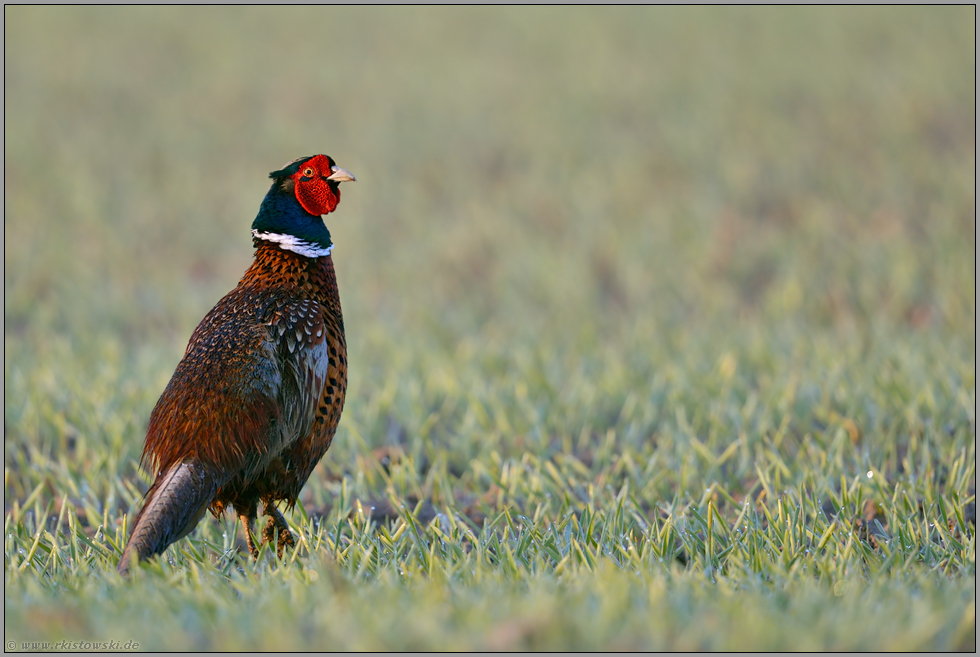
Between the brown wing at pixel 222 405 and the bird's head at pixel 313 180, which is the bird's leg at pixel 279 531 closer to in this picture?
the brown wing at pixel 222 405

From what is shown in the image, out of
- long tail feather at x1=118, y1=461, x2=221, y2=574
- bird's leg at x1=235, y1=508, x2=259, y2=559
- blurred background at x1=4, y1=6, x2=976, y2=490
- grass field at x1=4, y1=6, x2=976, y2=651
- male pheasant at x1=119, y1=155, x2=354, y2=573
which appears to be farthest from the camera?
blurred background at x1=4, y1=6, x2=976, y2=490

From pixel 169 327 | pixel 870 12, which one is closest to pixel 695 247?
pixel 169 327

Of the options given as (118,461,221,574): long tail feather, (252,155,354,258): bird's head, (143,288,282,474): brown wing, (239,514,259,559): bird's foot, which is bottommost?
(239,514,259,559): bird's foot

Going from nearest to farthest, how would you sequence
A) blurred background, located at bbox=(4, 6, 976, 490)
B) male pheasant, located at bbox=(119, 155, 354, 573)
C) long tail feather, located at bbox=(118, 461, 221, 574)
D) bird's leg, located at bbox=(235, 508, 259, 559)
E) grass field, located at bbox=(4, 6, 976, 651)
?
grass field, located at bbox=(4, 6, 976, 651) → long tail feather, located at bbox=(118, 461, 221, 574) → male pheasant, located at bbox=(119, 155, 354, 573) → bird's leg, located at bbox=(235, 508, 259, 559) → blurred background, located at bbox=(4, 6, 976, 490)

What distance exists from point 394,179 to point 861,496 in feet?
23.5

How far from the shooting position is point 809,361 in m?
5.86

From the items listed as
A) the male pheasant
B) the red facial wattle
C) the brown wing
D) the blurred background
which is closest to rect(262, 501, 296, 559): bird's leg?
the male pheasant

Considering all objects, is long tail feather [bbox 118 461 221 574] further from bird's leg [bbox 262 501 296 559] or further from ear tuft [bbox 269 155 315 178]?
ear tuft [bbox 269 155 315 178]

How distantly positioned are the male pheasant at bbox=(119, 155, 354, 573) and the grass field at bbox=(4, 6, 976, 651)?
0.71 feet

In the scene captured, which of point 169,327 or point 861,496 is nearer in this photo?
point 861,496

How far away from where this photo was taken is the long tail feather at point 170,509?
2.71 metres

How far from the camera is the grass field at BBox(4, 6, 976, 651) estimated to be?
2572 millimetres

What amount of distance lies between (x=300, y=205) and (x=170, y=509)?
43.9 inches

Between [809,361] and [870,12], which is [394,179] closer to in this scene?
[809,361]
